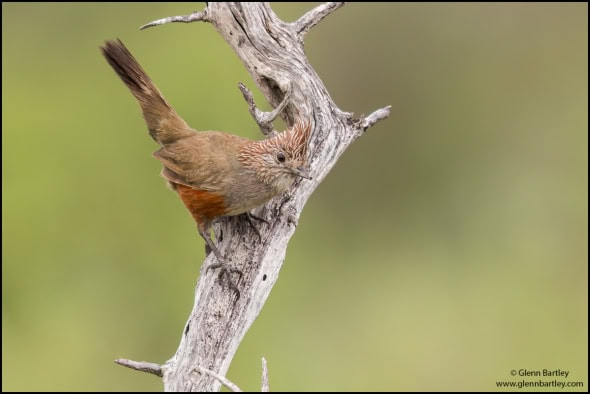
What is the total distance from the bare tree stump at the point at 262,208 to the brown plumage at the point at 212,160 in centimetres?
14

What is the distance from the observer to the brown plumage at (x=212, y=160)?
5.96 m

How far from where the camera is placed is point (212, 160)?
6.27m

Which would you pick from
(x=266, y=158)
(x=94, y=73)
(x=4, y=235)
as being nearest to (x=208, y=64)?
(x=94, y=73)

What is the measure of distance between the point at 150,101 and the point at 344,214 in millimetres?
5013

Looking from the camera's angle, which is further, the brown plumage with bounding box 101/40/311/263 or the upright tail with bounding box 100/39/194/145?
the upright tail with bounding box 100/39/194/145

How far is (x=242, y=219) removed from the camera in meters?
6.06

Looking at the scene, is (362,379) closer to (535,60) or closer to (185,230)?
(185,230)

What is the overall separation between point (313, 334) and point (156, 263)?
193 centimetres

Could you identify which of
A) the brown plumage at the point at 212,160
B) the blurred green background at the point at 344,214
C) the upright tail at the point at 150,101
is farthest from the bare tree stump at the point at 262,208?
the blurred green background at the point at 344,214

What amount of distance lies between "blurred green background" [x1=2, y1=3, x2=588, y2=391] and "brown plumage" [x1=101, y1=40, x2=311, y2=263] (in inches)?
148

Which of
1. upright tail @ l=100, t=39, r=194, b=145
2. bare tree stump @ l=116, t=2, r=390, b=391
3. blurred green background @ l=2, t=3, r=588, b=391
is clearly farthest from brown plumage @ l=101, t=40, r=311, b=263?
blurred green background @ l=2, t=3, r=588, b=391

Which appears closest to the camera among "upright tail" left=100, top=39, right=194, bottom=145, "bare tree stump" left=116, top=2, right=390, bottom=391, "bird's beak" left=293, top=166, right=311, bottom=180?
"bare tree stump" left=116, top=2, right=390, bottom=391

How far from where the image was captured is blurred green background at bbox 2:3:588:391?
10.2 metres

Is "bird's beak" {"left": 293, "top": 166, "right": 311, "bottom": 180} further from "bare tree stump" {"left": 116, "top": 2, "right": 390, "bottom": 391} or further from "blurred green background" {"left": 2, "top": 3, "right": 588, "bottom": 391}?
"blurred green background" {"left": 2, "top": 3, "right": 588, "bottom": 391}
